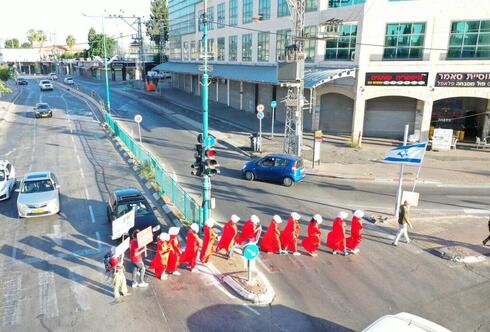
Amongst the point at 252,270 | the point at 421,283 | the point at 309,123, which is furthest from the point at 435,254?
the point at 309,123

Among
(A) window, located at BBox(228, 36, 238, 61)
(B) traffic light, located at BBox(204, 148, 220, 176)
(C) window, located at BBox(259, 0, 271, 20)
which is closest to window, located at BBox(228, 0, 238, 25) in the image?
(A) window, located at BBox(228, 36, 238, 61)

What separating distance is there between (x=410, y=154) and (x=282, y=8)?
2486cm

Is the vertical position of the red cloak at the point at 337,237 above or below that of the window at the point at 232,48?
below

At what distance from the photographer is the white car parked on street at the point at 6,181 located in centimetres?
1653

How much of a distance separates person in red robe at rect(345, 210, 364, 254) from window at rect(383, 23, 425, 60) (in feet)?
60.8

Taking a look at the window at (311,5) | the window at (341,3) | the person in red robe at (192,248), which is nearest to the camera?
the person in red robe at (192,248)

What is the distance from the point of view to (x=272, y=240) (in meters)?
12.1

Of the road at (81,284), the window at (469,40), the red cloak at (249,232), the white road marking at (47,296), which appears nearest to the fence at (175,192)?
the road at (81,284)

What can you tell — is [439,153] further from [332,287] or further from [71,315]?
[71,315]

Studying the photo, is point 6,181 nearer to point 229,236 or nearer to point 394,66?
point 229,236

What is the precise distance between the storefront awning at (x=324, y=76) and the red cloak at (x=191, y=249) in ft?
55.3

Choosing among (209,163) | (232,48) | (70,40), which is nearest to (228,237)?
(209,163)

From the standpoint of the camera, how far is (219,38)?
49812mm

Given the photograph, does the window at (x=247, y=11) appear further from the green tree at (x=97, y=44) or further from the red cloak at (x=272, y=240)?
the green tree at (x=97, y=44)
